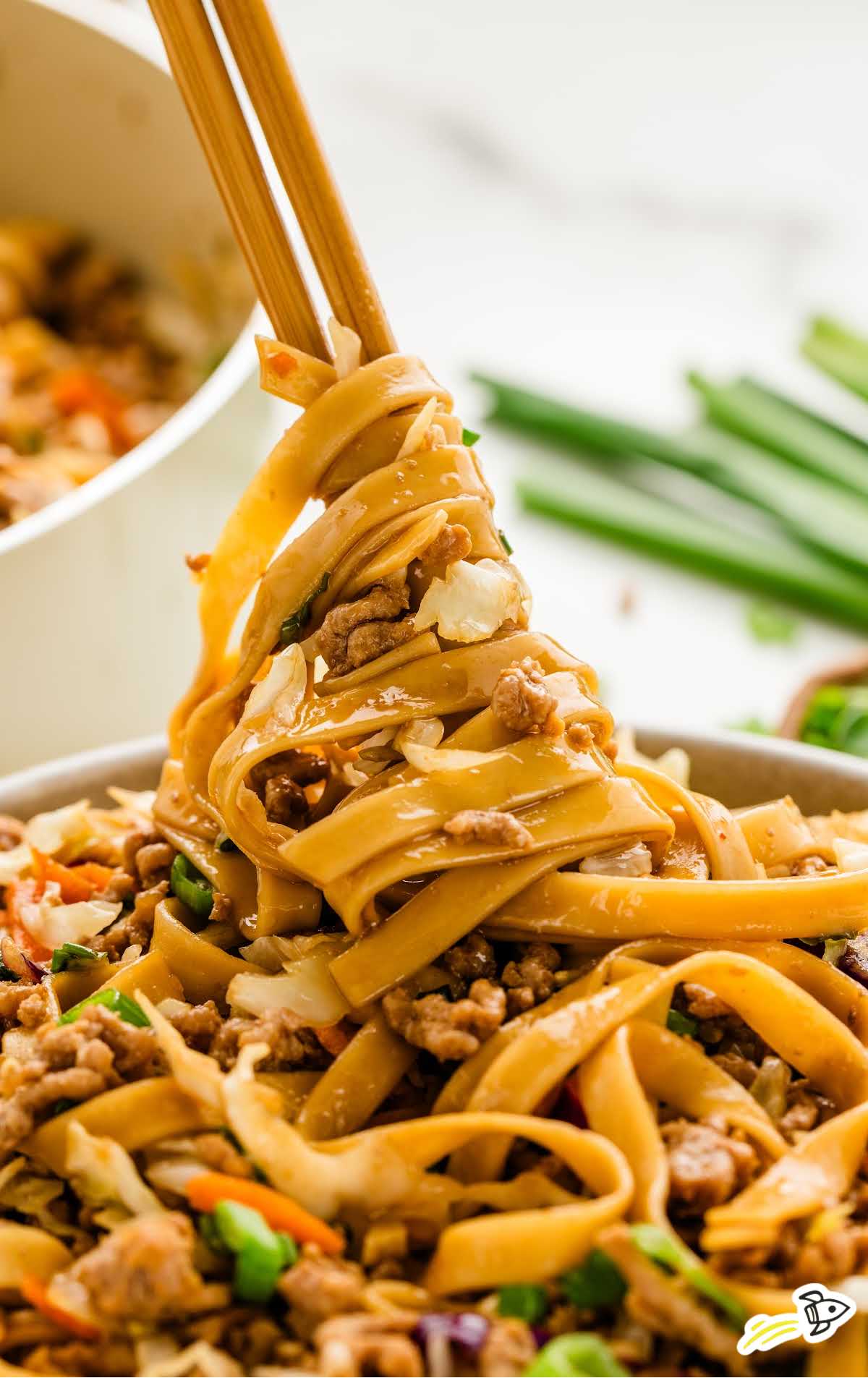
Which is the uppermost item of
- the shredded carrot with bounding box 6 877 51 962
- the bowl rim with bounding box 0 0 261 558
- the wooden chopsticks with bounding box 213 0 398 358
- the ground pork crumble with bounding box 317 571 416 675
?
the wooden chopsticks with bounding box 213 0 398 358

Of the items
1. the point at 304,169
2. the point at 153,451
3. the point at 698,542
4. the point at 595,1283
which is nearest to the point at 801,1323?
the point at 595,1283

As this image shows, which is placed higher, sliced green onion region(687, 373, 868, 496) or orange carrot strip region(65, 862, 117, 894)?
sliced green onion region(687, 373, 868, 496)

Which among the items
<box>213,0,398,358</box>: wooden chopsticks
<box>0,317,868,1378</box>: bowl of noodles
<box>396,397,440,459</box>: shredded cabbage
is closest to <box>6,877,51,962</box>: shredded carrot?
<box>0,317,868,1378</box>: bowl of noodles

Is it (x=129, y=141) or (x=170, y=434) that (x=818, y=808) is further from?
(x=129, y=141)

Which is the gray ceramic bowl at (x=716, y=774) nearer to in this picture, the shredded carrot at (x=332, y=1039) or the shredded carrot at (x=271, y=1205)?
the shredded carrot at (x=332, y=1039)

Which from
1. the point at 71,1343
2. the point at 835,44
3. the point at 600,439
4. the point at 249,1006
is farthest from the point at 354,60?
the point at 71,1343

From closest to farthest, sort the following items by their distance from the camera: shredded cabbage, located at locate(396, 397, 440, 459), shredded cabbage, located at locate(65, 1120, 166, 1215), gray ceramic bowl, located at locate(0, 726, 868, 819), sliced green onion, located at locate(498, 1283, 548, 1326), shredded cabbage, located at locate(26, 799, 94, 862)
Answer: sliced green onion, located at locate(498, 1283, 548, 1326) < shredded cabbage, located at locate(65, 1120, 166, 1215) < shredded cabbage, located at locate(396, 397, 440, 459) < shredded cabbage, located at locate(26, 799, 94, 862) < gray ceramic bowl, located at locate(0, 726, 868, 819)

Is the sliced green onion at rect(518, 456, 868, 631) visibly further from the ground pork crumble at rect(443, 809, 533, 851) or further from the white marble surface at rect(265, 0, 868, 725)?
the ground pork crumble at rect(443, 809, 533, 851)
